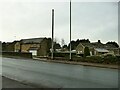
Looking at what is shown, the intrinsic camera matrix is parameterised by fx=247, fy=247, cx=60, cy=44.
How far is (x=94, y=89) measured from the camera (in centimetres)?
1024

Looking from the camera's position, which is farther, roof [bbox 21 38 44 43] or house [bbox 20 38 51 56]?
roof [bbox 21 38 44 43]

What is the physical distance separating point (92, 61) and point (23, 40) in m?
69.7

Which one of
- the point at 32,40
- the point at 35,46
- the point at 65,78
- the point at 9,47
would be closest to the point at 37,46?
the point at 35,46

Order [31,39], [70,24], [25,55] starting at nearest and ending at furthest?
[70,24] < [25,55] < [31,39]

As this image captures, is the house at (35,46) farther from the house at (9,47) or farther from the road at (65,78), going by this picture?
the road at (65,78)

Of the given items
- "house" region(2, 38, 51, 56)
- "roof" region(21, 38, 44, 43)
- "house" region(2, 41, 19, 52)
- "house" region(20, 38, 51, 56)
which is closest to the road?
"house" region(2, 38, 51, 56)

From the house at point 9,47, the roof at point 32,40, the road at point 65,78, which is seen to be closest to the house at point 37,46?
the roof at point 32,40

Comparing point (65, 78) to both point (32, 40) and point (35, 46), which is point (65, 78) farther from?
point (32, 40)

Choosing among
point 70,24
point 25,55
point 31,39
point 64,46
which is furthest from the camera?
point 64,46

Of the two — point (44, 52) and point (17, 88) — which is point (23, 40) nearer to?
point (44, 52)

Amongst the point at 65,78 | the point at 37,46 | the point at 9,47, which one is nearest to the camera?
the point at 65,78

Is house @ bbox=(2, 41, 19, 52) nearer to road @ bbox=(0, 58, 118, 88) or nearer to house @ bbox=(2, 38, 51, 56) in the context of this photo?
house @ bbox=(2, 38, 51, 56)

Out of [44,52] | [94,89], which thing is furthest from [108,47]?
[94,89]

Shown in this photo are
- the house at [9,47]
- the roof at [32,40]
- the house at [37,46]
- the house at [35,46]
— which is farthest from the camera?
the house at [9,47]
